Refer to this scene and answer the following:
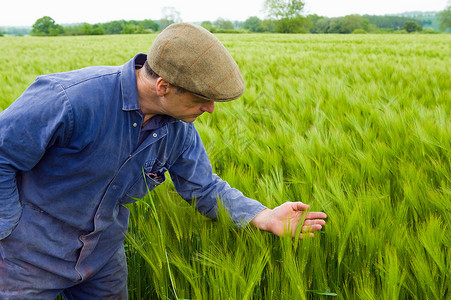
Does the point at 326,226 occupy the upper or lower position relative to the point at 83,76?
lower

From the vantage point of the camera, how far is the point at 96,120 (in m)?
0.98

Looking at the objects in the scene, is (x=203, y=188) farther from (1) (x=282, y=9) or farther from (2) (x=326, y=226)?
(1) (x=282, y=9)

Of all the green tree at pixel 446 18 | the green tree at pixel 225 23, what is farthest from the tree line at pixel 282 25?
the green tree at pixel 225 23

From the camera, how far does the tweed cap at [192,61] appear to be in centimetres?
92

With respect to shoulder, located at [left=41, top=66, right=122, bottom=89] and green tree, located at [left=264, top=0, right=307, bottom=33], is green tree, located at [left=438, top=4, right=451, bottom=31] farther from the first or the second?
shoulder, located at [left=41, top=66, right=122, bottom=89]

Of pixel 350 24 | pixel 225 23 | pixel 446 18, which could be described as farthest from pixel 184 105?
pixel 225 23

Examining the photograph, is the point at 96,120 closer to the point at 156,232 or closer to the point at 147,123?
the point at 147,123

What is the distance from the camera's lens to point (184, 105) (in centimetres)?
100

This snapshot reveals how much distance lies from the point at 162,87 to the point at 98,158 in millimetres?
264

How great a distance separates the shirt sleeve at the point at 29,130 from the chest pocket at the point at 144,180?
0.28 m

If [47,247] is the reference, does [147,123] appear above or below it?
above

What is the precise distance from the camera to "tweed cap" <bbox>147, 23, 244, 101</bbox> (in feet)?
3.01

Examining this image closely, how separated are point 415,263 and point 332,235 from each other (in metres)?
0.21

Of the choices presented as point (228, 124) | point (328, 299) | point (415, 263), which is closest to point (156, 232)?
point (328, 299)
